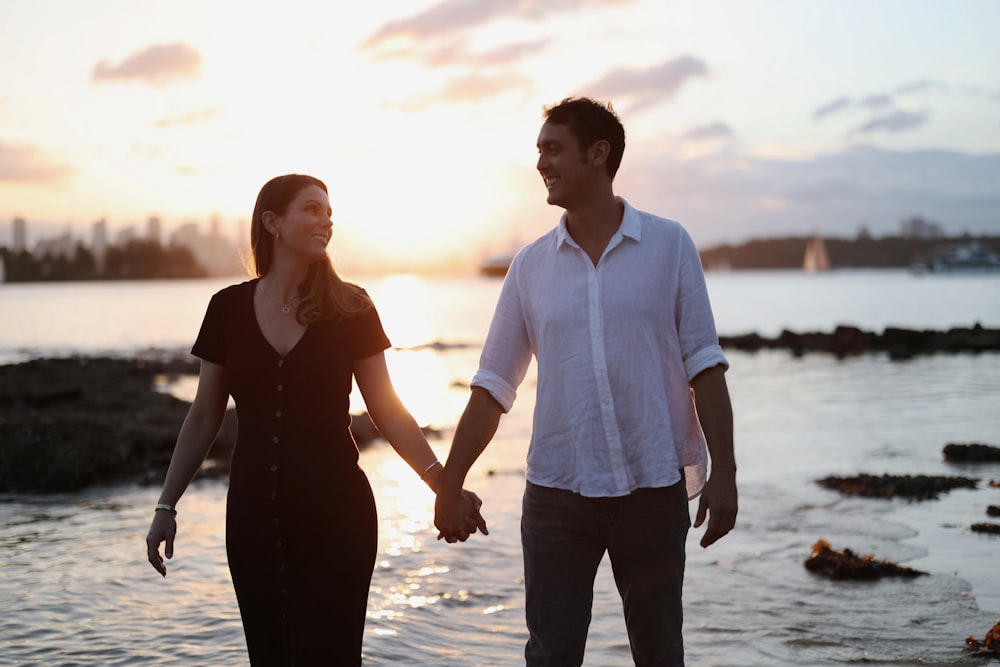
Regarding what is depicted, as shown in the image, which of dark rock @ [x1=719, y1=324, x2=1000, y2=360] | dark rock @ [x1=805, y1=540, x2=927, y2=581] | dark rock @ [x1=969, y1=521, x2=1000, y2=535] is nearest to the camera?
dark rock @ [x1=805, y1=540, x2=927, y2=581]

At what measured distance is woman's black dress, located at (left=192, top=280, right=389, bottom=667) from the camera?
3.74 meters

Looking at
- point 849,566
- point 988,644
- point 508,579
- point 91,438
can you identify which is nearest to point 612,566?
point 988,644

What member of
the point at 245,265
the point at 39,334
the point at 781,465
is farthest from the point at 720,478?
the point at 39,334

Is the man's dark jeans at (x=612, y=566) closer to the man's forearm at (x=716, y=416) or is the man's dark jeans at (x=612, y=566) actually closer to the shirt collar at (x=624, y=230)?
the man's forearm at (x=716, y=416)

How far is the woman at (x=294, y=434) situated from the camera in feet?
12.3

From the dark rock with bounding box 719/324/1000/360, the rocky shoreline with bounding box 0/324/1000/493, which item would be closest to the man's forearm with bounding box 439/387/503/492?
the rocky shoreline with bounding box 0/324/1000/493

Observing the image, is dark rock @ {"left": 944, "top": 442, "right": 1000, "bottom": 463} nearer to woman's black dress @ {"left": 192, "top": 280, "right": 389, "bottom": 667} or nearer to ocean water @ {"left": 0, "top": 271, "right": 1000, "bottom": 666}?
ocean water @ {"left": 0, "top": 271, "right": 1000, "bottom": 666}

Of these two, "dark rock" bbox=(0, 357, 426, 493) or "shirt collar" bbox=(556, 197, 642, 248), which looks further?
"dark rock" bbox=(0, 357, 426, 493)

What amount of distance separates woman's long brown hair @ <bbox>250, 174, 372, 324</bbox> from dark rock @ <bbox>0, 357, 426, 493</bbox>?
1140cm

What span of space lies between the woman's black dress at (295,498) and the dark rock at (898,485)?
11738 millimetres

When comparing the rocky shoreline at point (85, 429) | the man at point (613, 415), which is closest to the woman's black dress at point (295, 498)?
the man at point (613, 415)

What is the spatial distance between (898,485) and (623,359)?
464 inches

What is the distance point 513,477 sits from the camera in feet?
51.5

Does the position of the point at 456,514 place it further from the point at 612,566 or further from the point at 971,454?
the point at 971,454
